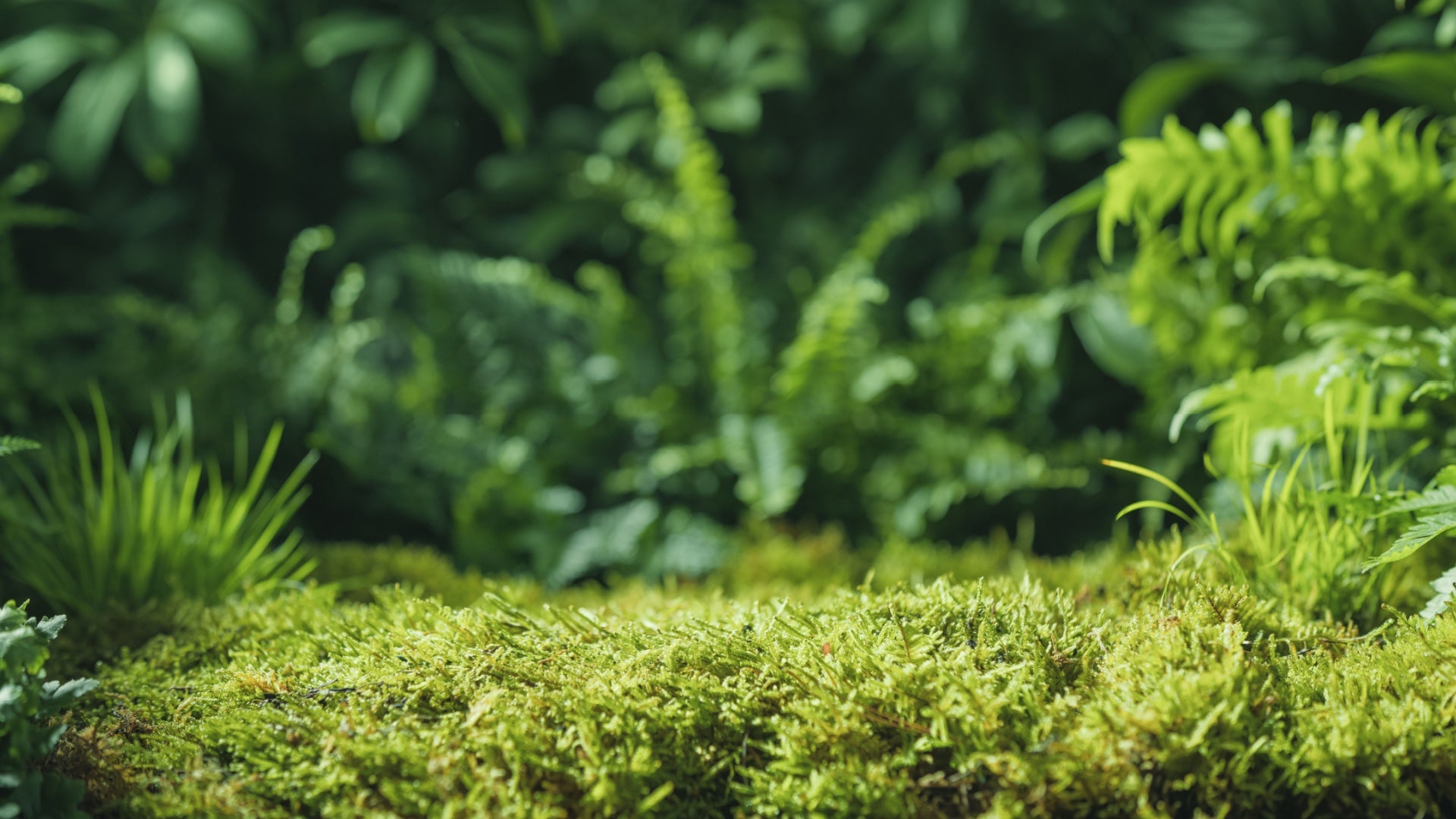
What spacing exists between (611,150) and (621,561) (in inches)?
51.3

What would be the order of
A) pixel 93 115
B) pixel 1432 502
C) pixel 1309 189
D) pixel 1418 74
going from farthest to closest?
pixel 93 115, pixel 1418 74, pixel 1309 189, pixel 1432 502

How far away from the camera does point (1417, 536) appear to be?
1020mm

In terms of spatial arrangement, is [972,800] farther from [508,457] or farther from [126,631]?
[508,457]

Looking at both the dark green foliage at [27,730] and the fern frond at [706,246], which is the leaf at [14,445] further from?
the fern frond at [706,246]

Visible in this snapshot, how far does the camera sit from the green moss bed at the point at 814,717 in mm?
844

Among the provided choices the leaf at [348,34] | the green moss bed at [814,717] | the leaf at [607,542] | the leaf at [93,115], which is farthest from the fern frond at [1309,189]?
the leaf at [93,115]

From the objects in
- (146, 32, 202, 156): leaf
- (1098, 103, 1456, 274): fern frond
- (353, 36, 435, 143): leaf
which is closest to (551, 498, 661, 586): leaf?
(353, 36, 435, 143): leaf

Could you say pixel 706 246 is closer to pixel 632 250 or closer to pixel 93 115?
pixel 632 250

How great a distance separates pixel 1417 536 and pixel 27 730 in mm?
1395

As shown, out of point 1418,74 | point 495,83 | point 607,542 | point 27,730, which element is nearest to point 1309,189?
point 1418,74

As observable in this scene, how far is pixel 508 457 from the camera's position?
7.84ft

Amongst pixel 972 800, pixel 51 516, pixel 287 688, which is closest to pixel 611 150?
pixel 51 516

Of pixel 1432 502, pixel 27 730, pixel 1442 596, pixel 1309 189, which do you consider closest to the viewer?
pixel 27 730

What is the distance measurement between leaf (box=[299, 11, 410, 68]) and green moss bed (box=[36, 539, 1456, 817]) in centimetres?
180
